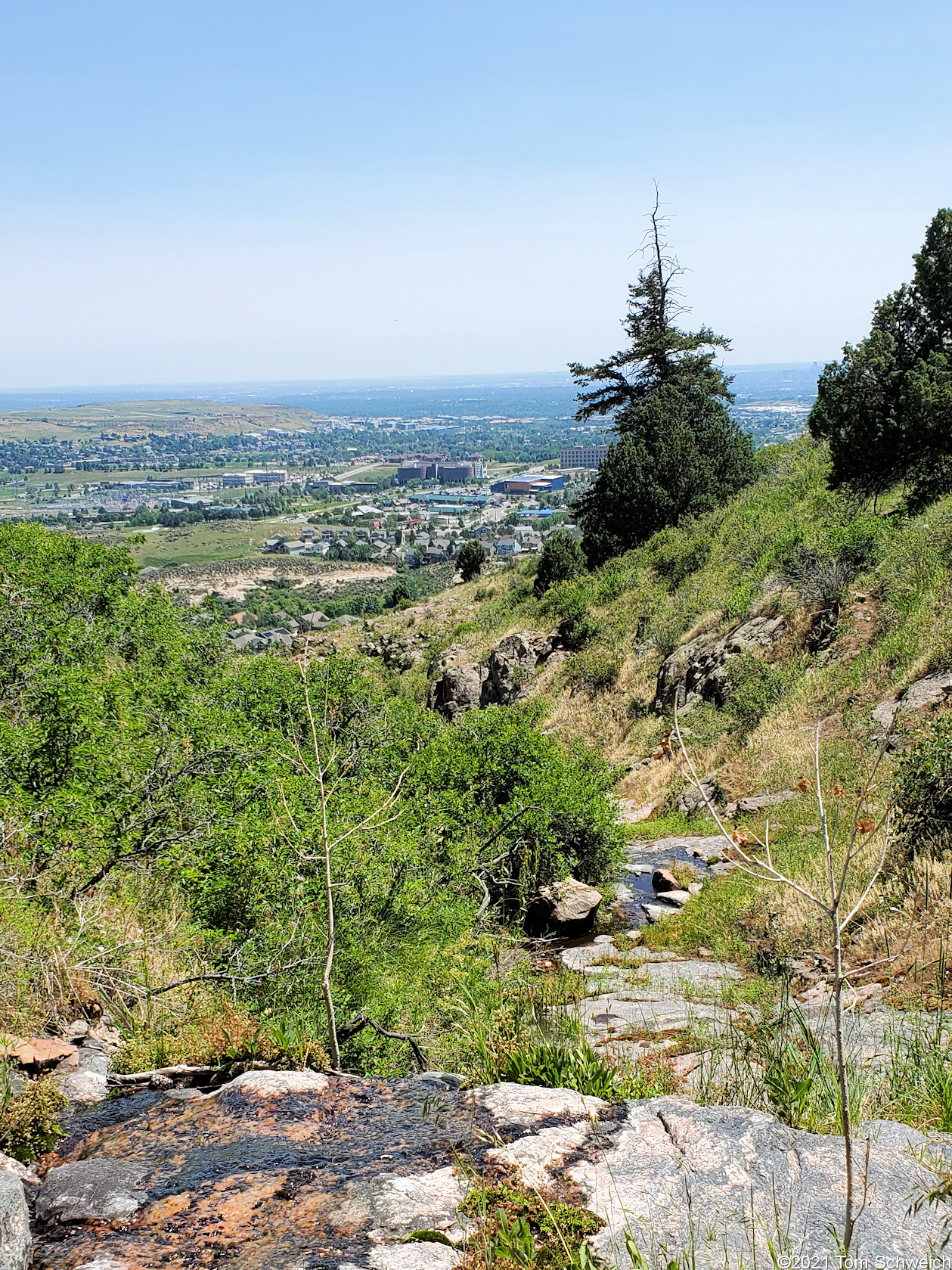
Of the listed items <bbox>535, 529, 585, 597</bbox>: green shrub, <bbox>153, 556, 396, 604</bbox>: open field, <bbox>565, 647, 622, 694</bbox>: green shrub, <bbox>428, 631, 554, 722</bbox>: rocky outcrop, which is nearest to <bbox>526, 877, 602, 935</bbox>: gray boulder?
<bbox>565, 647, 622, 694</bbox>: green shrub

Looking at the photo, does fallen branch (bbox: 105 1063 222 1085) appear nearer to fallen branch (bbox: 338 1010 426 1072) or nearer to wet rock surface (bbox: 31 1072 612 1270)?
wet rock surface (bbox: 31 1072 612 1270)

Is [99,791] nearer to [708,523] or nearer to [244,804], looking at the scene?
[244,804]

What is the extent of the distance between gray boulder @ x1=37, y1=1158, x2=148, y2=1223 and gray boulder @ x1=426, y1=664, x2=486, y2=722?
16.8 meters

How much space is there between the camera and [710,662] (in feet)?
48.9

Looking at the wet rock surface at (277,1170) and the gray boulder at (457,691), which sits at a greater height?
the wet rock surface at (277,1170)

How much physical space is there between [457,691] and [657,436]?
32.1 ft

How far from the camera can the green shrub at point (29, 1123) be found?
3.09 meters

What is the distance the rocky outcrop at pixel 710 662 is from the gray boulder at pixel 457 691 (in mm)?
5518

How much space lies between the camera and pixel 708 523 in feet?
69.4

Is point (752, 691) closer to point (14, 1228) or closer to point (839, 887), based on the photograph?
point (839, 887)

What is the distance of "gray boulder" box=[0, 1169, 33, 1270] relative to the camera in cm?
244

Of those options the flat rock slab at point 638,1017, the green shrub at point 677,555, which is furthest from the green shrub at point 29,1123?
the green shrub at point 677,555

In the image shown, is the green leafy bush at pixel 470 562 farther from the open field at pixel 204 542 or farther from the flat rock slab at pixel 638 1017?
the open field at pixel 204 542

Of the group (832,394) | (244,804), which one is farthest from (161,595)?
(832,394)
